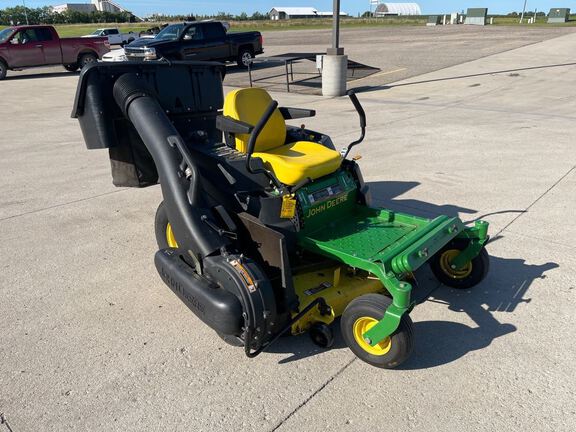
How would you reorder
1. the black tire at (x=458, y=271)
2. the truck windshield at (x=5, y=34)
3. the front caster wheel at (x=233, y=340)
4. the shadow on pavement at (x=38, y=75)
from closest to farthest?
the front caster wheel at (x=233, y=340) < the black tire at (x=458, y=271) < the truck windshield at (x=5, y=34) < the shadow on pavement at (x=38, y=75)

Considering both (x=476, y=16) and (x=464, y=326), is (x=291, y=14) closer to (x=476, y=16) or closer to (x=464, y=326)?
(x=476, y=16)

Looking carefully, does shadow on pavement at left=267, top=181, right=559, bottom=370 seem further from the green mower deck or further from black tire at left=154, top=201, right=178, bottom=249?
black tire at left=154, top=201, right=178, bottom=249

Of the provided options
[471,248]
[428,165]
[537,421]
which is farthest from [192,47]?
[537,421]

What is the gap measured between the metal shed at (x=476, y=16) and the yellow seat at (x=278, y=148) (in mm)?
52528

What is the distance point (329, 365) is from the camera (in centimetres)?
304

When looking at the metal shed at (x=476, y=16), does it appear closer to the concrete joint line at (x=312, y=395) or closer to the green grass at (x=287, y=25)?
the green grass at (x=287, y=25)

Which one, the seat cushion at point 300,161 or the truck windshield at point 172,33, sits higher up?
the truck windshield at point 172,33

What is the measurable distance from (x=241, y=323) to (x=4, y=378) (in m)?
1.49

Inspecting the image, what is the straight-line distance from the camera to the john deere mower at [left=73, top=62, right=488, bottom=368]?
9.54 ft

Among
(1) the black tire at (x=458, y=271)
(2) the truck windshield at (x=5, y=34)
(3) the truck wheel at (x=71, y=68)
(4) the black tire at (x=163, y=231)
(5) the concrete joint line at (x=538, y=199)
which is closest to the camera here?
(1) the black tire at (x=458, y=271)

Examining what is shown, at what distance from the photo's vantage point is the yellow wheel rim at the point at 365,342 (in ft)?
9.71

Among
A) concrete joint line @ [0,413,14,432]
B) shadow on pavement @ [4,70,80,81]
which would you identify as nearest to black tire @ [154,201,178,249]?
concrete joint line @ [0,413,14,432]

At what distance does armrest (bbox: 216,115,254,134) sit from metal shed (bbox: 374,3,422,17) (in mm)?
130086

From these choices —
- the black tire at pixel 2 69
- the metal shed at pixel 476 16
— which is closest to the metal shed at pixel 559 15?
the metal shed at pixel 476 16
